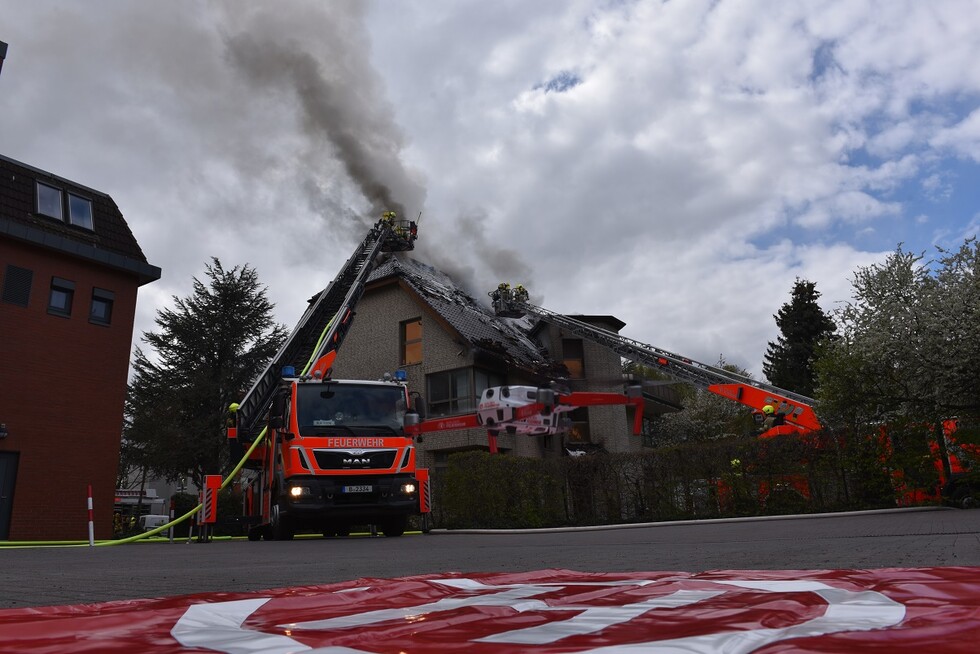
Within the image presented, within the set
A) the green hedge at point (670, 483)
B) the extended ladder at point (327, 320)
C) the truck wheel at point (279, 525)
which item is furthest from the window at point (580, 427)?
the truck wheel at point (279, 525)

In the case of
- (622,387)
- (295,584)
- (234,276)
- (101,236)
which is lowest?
(295,584)

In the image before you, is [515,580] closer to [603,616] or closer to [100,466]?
[603,616]

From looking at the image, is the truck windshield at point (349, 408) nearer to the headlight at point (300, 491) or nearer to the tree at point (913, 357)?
the headlight at point (300, 491)

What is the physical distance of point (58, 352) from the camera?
752 inches

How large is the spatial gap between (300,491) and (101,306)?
12.0 metres

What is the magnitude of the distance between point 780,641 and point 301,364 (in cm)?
1568

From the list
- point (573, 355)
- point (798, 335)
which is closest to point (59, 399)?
point (573, 355)

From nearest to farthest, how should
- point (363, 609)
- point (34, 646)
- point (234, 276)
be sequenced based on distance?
point (34, 646) → point (363, 609) → point (234, 276)

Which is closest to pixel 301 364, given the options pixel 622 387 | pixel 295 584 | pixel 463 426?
pixel 463 426

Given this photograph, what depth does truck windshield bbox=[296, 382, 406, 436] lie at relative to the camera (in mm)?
12828

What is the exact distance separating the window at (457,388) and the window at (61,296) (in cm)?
1271

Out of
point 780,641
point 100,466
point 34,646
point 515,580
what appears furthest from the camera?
point 100,466

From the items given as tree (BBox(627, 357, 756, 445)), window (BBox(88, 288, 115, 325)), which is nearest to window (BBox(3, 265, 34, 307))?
window (BBox(88, 288, 115, 325))

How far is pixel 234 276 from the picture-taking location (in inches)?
1336
